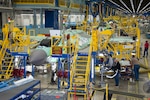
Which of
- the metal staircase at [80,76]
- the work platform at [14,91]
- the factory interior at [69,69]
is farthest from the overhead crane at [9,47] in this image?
the work platform at [14,91]

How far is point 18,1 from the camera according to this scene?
3553cm

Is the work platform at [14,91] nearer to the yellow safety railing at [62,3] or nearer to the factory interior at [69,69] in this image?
the factory interior at [69,69]

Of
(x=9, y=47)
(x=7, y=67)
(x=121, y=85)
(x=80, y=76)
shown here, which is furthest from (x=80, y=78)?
(x=9, y=47)

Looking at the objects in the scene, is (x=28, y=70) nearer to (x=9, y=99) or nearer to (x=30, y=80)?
(x=30, y=80)

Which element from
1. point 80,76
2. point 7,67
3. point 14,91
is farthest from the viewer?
point 7,67

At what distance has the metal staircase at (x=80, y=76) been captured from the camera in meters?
14.1

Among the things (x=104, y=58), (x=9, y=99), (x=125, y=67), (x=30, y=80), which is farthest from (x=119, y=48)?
(x=9, y=99)

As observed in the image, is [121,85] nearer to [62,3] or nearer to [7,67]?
[7,67]

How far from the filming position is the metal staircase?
14.1 metres

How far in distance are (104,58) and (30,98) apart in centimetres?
862

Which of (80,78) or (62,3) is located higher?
(62,3)

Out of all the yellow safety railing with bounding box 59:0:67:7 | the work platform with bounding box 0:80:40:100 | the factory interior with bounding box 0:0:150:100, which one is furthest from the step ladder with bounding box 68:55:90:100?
the yellow safety railing with bounding box 59:0:67:7

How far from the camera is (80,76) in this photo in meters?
15.0

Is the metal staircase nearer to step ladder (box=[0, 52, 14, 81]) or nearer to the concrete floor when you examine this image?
the concrete floor
